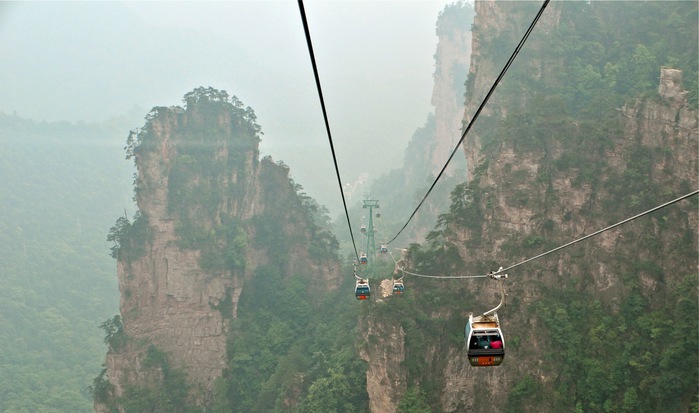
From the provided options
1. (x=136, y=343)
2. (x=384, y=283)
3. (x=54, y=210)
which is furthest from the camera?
(x=54, y=210)

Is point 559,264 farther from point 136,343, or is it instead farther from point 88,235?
point 88,235

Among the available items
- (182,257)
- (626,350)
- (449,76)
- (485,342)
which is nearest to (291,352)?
(182,257)

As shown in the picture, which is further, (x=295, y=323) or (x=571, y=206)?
(x=295, y=323)

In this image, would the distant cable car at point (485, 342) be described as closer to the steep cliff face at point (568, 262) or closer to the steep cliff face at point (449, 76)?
the steep cliff face at point (568, 262)

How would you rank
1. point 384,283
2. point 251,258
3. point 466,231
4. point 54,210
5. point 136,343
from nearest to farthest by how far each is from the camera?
1. point 466,231
2. point 384,283
3. point 136,343
4. point 251,258
5. point 54,210

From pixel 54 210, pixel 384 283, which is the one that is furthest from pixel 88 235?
pixel 384 283

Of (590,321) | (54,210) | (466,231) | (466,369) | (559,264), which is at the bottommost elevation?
(466,369)

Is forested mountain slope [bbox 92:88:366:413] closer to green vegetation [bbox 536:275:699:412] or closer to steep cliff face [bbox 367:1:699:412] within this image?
steep cliff face [bbox 367:1:699:412]
